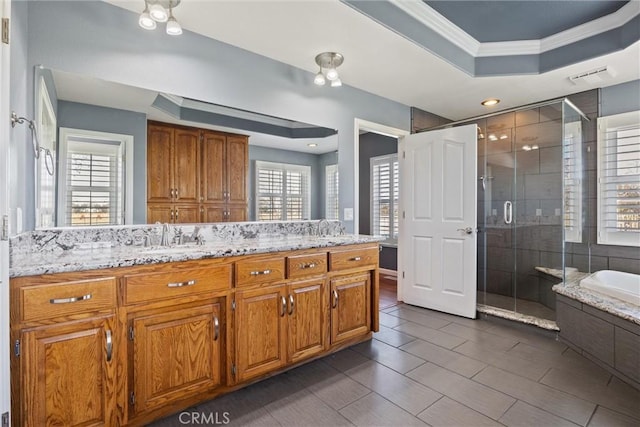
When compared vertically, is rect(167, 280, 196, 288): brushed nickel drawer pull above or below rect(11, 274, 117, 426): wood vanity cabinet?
above

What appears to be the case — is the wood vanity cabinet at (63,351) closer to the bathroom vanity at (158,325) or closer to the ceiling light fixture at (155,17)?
the bathroom vanity at (158,325)

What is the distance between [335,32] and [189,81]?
1.07m

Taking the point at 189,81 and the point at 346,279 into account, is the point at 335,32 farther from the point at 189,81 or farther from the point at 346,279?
the point at 346,279

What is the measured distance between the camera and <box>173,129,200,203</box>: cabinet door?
223 centimetres

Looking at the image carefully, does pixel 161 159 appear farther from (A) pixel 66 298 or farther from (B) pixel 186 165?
(A) pixel 66 298

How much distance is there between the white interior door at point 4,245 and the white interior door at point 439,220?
331 cm

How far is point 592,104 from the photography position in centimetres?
331

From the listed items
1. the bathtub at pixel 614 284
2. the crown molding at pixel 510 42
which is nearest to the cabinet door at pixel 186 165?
the crown molding at pixel 510 42

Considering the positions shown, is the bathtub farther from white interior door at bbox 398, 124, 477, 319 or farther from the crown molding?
the crown molding

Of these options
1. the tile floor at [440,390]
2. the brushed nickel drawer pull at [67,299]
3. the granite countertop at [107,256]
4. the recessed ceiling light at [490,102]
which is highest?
the recessed ceiling light at [490,102]

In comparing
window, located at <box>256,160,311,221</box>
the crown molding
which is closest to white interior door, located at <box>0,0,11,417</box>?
window, located at <box>256,160,311,221</box>

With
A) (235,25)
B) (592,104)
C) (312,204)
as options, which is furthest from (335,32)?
(592,104)

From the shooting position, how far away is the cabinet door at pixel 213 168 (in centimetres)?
233

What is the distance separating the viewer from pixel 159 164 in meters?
2.16
